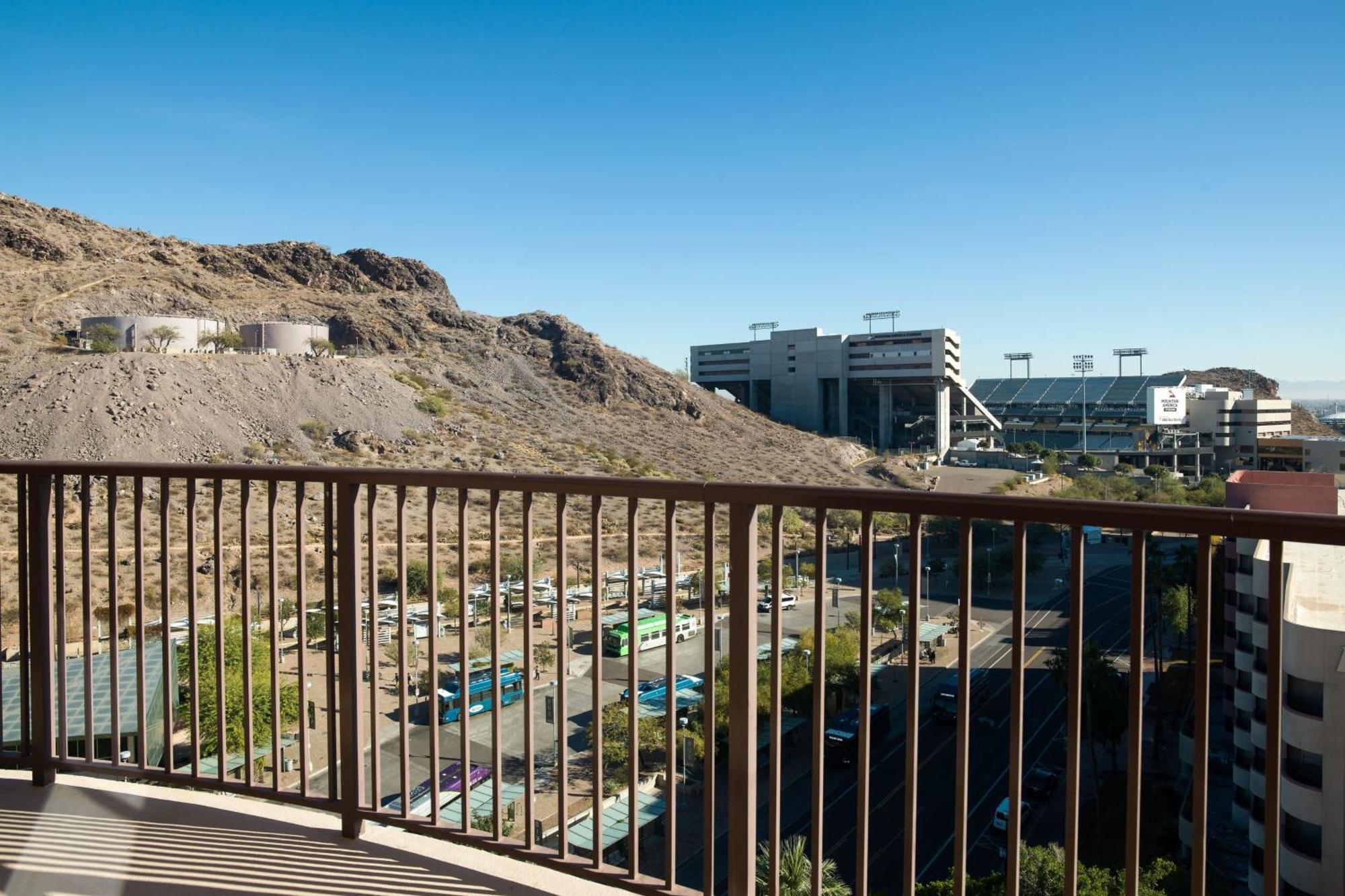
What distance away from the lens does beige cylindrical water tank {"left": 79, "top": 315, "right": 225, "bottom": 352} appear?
111ft

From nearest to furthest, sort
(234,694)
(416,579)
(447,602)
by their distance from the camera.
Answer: (234,694) → (447,602) → (416,579)

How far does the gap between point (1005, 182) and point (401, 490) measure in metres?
49.5

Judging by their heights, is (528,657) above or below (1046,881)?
above

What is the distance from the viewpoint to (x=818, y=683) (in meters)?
1.50

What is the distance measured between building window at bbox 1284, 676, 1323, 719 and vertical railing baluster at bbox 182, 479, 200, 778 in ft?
27.9

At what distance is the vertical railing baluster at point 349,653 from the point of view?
1970 millimetres

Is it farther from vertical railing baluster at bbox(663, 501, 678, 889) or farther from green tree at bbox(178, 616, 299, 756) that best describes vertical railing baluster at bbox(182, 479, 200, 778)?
green tree at bbox(178, 616, 299, 756)

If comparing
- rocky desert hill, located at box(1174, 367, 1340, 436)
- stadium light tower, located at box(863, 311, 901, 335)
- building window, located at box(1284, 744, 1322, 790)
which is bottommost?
building window, located at box(1284, 744, 1322, 790)

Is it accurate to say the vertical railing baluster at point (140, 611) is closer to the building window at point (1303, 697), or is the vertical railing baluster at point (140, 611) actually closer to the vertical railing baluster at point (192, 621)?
the vertical railing baluster at point (192, 621)

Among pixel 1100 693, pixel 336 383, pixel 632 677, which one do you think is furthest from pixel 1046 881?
pixel 336 383

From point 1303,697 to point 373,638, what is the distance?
353 inches

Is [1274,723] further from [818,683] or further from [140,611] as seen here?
[140,611]

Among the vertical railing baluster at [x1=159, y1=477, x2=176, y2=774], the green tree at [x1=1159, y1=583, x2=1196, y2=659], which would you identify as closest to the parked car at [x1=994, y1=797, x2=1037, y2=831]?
the green tree at [x1=1159, y1=583, x2=1196, y2=659]

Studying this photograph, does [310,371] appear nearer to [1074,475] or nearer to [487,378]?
[487,378]
